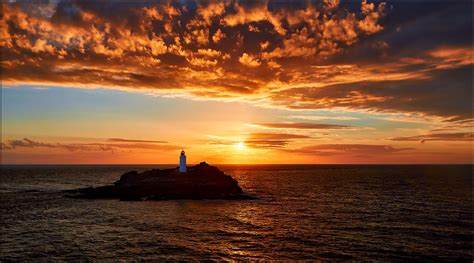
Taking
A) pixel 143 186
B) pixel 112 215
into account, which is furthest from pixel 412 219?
pixel 143 186

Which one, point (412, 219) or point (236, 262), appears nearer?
point (236, 262)

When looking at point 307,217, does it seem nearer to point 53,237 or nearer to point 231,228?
point 231,228

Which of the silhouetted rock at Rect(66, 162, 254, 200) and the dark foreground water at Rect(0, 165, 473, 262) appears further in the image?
the silhouetted rock at Rect(66, 162, 254, 200)

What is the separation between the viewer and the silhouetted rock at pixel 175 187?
65.7 m

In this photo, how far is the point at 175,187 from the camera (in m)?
67.1

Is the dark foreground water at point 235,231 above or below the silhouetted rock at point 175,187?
below

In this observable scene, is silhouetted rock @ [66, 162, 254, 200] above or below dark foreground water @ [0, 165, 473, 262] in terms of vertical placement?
above

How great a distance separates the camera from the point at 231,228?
4038cm

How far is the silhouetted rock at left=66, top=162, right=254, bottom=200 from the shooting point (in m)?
65.7

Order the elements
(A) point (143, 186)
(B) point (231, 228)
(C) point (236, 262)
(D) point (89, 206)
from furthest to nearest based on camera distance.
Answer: (A) point (143, 186), (D) point (89, 206), (B) point (231, 228), (C) point (236, 262)

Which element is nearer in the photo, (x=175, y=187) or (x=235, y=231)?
(x=235, y=231)

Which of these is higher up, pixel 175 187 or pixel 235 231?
pixel 175 187

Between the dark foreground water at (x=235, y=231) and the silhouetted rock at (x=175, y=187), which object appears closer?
the dark foreground water at (x=235, y=231)

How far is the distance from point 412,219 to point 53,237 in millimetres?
42822
